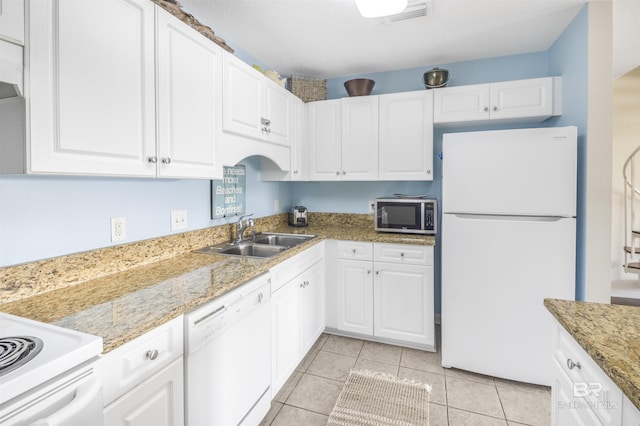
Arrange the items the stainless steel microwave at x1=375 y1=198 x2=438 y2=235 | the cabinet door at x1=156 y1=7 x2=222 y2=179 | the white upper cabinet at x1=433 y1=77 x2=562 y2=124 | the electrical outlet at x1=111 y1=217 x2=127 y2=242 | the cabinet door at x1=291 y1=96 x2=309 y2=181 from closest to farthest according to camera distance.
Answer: the cabinet door at x1=156 y1=7 x2=222 y2=179
the electrical outlet at x1=111 y1=217 x2=127 y2=242
the white upper cabinet at x1=433 y1=77 x2=562 y2=124
the stainless steel microwave at x1=375 y1=198 x2=438 y2=235
the cabinet door at x1=291 y1=96 x2=309 y2=181

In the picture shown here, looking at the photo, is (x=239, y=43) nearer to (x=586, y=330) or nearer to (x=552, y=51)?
(x=552, y=51)

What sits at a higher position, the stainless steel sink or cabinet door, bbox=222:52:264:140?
cabinet door, bbox=222:52:264:140

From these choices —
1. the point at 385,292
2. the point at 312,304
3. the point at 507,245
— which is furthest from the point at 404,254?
the point at 312,304

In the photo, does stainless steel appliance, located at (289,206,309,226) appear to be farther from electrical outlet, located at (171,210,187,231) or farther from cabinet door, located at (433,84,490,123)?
cabinet door, located at (433,84,490,123)

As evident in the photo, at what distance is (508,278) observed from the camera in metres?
2.04

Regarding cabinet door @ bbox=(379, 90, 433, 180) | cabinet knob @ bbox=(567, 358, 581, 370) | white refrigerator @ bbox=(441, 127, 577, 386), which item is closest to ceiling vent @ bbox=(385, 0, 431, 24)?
cabinet door @ bbox=(379, 90, 433, 180)

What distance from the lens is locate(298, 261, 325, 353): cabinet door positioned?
88.5 inches

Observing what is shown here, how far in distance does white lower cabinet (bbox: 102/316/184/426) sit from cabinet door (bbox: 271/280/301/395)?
73 cm

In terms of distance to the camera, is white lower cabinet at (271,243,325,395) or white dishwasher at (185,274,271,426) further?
white lower cabinet at (271,243,325,395)

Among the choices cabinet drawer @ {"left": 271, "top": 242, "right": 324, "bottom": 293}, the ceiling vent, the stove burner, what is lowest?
cabinet drawer @ {"left": 271, "top": 242, "right": 324, "bottom": 293}

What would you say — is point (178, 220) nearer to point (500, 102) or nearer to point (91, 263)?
point (91, 263)

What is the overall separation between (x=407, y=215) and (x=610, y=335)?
71.0 inches

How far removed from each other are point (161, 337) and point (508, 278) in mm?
2042

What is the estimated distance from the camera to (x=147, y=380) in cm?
99
